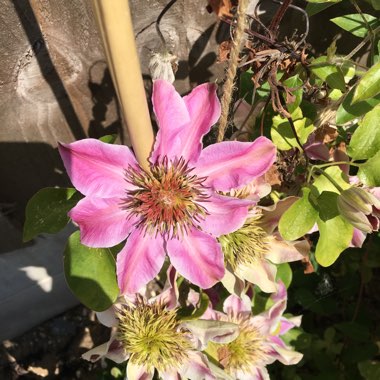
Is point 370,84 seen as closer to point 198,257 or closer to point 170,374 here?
point 198,257

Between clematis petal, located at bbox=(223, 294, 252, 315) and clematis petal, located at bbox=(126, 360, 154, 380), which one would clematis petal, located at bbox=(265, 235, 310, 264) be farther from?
clematis petal, located at bbox=(126, 360, 154, 380)

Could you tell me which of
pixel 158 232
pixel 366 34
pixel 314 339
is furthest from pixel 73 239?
pixel 314 339

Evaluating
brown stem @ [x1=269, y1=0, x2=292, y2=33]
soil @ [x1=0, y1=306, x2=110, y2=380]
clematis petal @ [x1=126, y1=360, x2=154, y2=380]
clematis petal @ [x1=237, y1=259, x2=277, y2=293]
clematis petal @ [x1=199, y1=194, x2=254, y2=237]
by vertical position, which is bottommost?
soil @ [x1=0, y1=306, x2=110, y2=380]

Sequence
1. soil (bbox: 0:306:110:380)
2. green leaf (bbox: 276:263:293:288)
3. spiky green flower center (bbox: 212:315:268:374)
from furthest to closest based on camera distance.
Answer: soil (bbox: 0:306:110:380) → green leaf (bbox: 276:263:293:288) → spiky green flower center (bbox: 212:315:268:374)

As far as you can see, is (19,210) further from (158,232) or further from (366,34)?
(366,34)

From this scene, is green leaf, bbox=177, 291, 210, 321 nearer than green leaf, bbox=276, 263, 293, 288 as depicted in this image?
Yes

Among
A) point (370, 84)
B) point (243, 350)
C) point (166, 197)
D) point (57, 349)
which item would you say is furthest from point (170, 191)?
point (57, 349)

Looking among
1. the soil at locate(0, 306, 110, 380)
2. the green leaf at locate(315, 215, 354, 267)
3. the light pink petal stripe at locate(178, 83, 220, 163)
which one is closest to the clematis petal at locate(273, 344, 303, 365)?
the green leaf at locate(315, 215, 354, 267)
